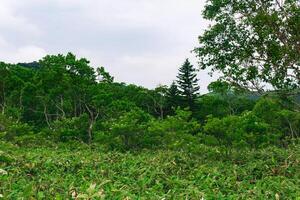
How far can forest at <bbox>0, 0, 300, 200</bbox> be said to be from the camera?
7.46 m

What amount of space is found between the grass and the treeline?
5.19m

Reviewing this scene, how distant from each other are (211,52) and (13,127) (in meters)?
18.5

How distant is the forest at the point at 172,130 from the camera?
7457 millimetres

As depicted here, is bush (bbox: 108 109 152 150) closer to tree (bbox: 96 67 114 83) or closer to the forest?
the forest

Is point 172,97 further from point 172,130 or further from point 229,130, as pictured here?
point 229,130

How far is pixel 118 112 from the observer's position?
39.5 meters

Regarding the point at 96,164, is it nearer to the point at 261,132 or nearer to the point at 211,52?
the point at 211,52

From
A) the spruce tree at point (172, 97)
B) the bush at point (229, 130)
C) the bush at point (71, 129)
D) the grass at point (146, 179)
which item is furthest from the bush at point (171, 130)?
the spruce tree at point (172, 97)

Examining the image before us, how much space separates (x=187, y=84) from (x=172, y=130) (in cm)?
2778

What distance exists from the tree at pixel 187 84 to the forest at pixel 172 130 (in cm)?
12

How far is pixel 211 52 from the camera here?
15562 mm

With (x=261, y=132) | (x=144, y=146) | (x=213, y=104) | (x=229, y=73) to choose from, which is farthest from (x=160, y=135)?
(x=213, y=104)

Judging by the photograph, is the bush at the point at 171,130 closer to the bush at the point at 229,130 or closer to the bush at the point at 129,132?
the bush at the point at 129,132

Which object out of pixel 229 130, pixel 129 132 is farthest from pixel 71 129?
pixel 229 130
